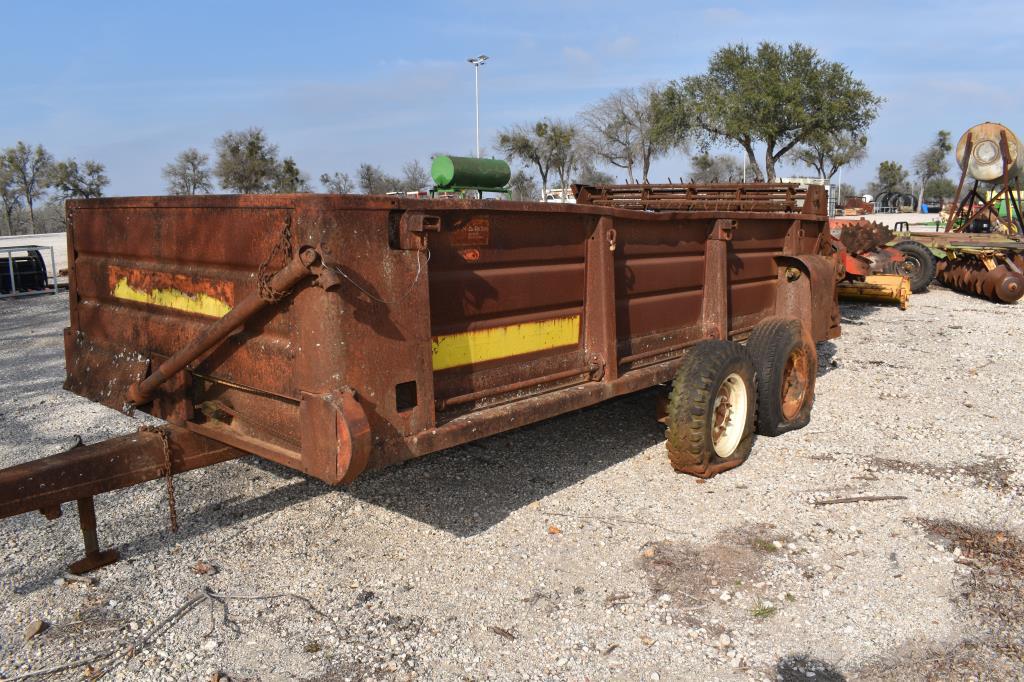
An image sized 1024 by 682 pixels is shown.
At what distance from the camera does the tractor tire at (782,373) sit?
5441 millimetres

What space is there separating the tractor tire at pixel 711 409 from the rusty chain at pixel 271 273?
2577mm

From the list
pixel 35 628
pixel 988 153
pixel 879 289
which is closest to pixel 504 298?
pixel 35 628

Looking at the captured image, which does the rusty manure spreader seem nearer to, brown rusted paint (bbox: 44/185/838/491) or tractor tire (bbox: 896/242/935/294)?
brown rusted paint (bbox: 44/185/838/491)

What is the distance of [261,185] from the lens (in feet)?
129

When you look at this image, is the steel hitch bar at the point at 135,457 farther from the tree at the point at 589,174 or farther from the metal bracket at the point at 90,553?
the tree at the point at 589,174

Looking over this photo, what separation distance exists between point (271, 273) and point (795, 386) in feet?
14.1

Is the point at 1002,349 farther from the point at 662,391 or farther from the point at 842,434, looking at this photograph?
the point at 662,391

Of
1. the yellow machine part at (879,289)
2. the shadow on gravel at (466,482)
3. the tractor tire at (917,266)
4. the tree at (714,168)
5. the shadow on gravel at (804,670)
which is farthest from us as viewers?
the tree at (714,168)

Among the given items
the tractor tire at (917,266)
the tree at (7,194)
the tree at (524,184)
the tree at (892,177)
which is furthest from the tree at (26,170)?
the tree at (892,177)

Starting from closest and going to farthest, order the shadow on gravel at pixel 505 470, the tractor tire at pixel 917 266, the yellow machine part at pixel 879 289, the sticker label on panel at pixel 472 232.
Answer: the sticker label on panel at pixel 472 232 < the shadow on gravel at pixel 505 470 < the yellow machine part at pixel 879 289 < the tractor tire at pixel 917 266

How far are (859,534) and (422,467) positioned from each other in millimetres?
2609

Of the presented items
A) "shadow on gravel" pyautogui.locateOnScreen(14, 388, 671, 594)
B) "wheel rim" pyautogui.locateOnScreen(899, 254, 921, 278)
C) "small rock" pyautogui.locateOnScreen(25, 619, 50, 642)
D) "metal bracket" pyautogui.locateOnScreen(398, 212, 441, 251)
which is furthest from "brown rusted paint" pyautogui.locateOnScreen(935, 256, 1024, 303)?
"small rock" pyautogui.locateOnScreen(25, 619, 50, 642)

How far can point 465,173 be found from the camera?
20.0 feet

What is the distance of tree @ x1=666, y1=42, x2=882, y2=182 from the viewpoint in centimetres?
3388
